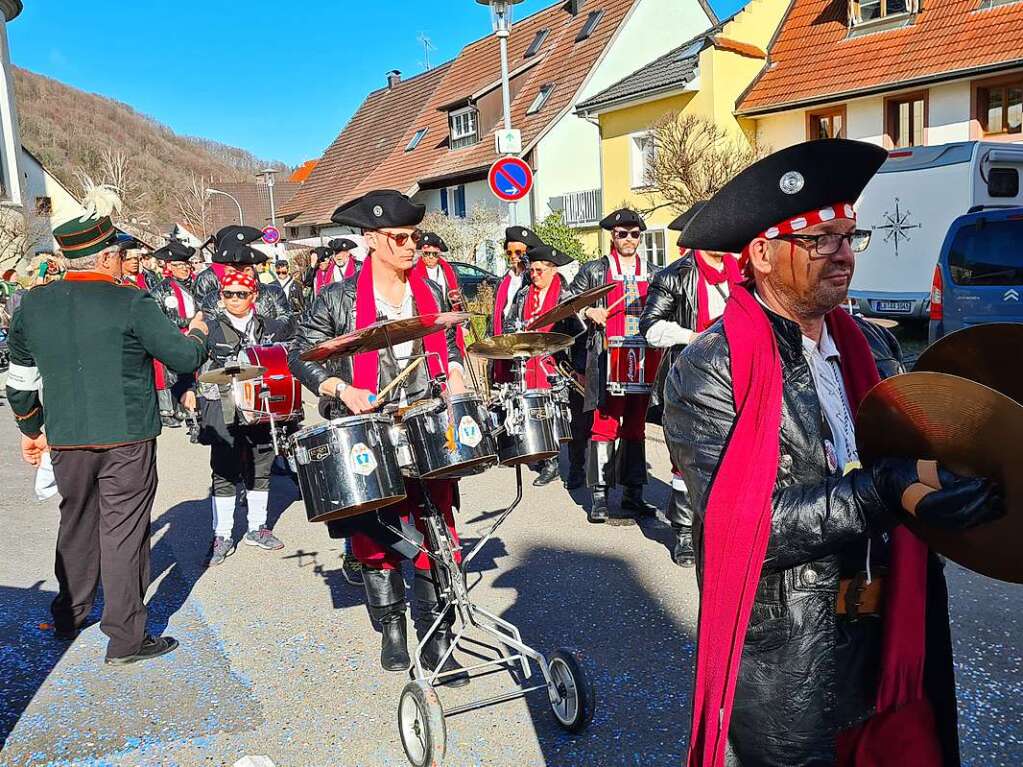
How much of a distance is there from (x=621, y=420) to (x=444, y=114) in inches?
1316

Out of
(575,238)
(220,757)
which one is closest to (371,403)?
(220,757)

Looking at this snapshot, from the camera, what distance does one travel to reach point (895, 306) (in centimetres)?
1577

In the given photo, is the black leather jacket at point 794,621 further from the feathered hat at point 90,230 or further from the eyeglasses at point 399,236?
the feathered hat at point 90,230

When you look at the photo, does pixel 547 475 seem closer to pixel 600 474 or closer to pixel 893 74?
pixel 600 474

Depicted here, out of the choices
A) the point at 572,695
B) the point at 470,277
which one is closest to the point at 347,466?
the point at 572,695

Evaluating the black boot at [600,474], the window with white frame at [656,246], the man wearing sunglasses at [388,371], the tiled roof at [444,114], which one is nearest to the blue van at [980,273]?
the black boot at [600,474]

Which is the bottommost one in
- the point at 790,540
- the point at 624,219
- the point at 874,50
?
the point at 790,540

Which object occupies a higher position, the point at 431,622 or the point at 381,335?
the point at 381,335

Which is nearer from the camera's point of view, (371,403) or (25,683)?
(371,403)

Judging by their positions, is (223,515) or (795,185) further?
(223,515)

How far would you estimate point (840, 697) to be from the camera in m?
2.03

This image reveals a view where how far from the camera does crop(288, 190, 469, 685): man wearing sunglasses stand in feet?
13.3

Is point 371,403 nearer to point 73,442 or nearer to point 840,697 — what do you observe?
point 73,442

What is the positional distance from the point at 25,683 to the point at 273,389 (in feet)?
6.87
